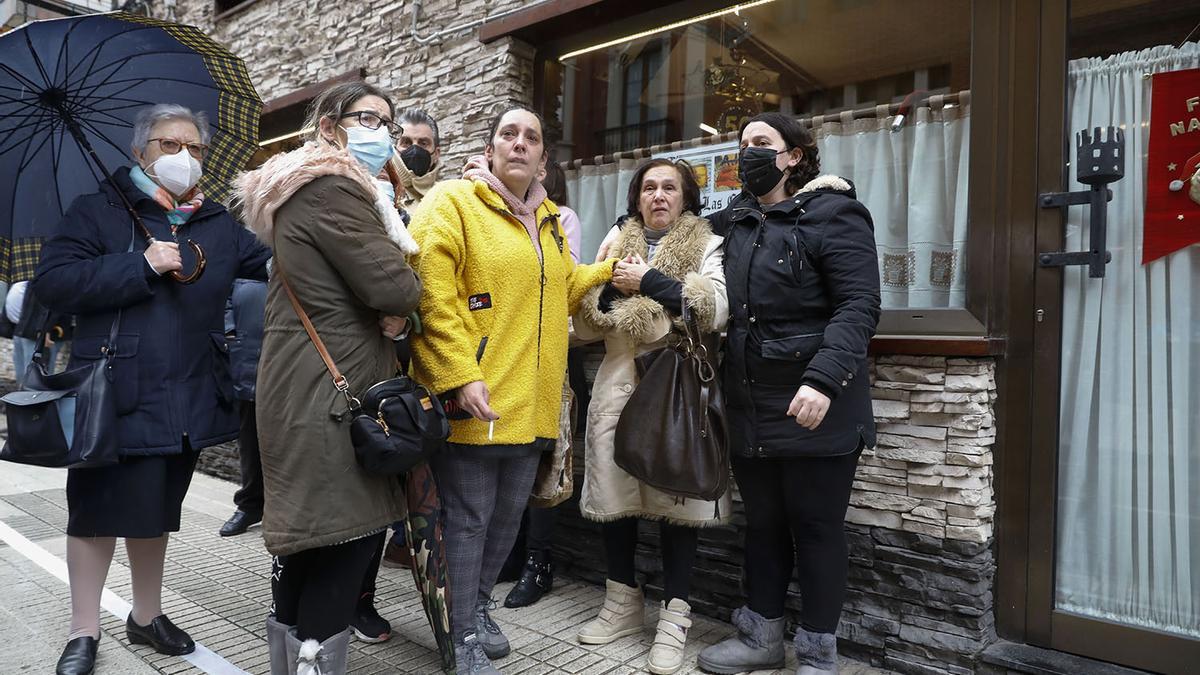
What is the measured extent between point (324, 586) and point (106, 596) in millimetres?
2011

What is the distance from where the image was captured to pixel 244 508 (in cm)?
451

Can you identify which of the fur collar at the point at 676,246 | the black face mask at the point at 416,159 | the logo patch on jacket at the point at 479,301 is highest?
the black face mask at the point at 416,159

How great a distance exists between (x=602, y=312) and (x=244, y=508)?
9.58 feet

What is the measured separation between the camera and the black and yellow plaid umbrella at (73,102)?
271cm

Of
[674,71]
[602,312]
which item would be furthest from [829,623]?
[674,71]

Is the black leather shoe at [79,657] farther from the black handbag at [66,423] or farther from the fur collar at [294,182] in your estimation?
the fur collar at [294,182]

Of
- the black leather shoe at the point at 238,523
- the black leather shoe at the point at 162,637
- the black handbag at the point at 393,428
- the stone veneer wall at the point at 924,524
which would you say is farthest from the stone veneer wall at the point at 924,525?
the black leather shoe at the point at 238,523

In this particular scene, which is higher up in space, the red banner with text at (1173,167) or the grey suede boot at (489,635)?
the red banner with text at (1173,167)

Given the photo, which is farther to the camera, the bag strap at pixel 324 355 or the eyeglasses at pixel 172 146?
the eyeglasses at pixel 172 146

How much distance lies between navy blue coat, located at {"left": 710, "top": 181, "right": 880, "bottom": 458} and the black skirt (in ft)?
6.83

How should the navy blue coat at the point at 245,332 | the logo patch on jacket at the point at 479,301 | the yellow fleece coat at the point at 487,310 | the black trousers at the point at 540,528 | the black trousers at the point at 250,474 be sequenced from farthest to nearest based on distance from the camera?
the black trousers at the point at 250,474, the black trousers at the point at 540,528, the navy blue coat at the point at 245,332, the logo patch on jacket at the point at 479,301, the yellow fleece coat at the point at 487,310

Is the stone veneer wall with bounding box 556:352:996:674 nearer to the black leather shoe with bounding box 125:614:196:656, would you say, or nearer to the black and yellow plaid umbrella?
the black leather shoe with bounding box 125:614:196:656

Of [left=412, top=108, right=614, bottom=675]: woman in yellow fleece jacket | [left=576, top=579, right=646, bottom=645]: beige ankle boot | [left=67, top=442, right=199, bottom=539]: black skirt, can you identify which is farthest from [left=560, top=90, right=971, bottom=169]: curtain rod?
[left=67, top=442, right=199, bottom=539]: black skirt

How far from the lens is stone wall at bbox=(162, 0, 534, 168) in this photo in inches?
175
